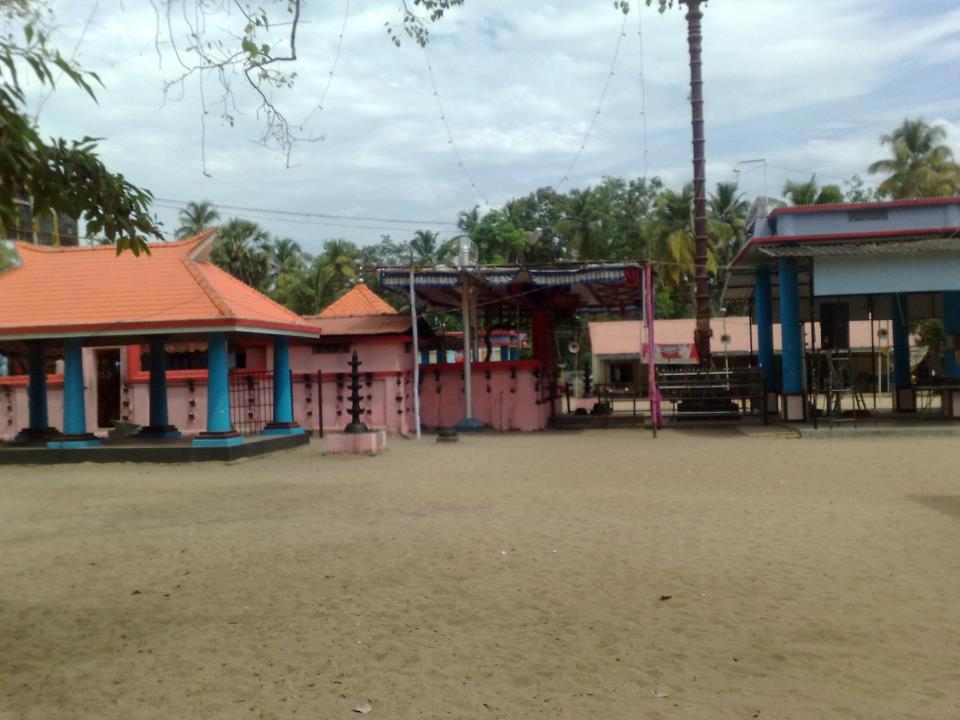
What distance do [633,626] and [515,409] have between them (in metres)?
14.5

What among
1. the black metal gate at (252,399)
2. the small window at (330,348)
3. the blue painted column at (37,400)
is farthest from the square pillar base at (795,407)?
the blue painted column at (37,400)

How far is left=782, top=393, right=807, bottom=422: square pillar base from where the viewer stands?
56.8 feet

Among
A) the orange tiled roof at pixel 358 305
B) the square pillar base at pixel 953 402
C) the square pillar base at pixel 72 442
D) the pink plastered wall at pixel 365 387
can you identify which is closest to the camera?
the square pillar base at pixel 72 442

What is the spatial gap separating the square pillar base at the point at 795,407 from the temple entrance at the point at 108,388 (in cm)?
1428

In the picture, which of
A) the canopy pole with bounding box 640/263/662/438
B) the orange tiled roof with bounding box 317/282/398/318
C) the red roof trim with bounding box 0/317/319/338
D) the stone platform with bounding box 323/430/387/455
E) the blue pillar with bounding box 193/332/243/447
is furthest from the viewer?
the orange tiled roof with bounding box 317/282/398/318

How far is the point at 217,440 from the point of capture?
1413cm

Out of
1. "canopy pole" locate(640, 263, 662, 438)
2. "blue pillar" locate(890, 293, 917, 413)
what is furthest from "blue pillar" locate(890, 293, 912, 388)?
"canopy pole" locate(640, 263, 662, 438)

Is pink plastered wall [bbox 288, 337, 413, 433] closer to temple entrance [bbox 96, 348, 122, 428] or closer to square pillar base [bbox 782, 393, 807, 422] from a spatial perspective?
temple entrance [bbox 96, 348, 122, 428]

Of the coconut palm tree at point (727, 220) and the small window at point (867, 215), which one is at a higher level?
the coconut palm tree at point (727, 220)

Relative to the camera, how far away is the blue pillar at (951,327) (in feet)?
63.0

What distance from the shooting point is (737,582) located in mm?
5820

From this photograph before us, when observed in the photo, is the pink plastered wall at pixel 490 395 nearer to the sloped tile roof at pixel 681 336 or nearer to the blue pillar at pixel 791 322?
the blue pillar at pixel 791 322

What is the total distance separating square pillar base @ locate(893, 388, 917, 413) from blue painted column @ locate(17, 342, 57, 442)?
17875mm

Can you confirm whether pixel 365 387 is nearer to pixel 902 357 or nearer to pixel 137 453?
pixel 137 453
